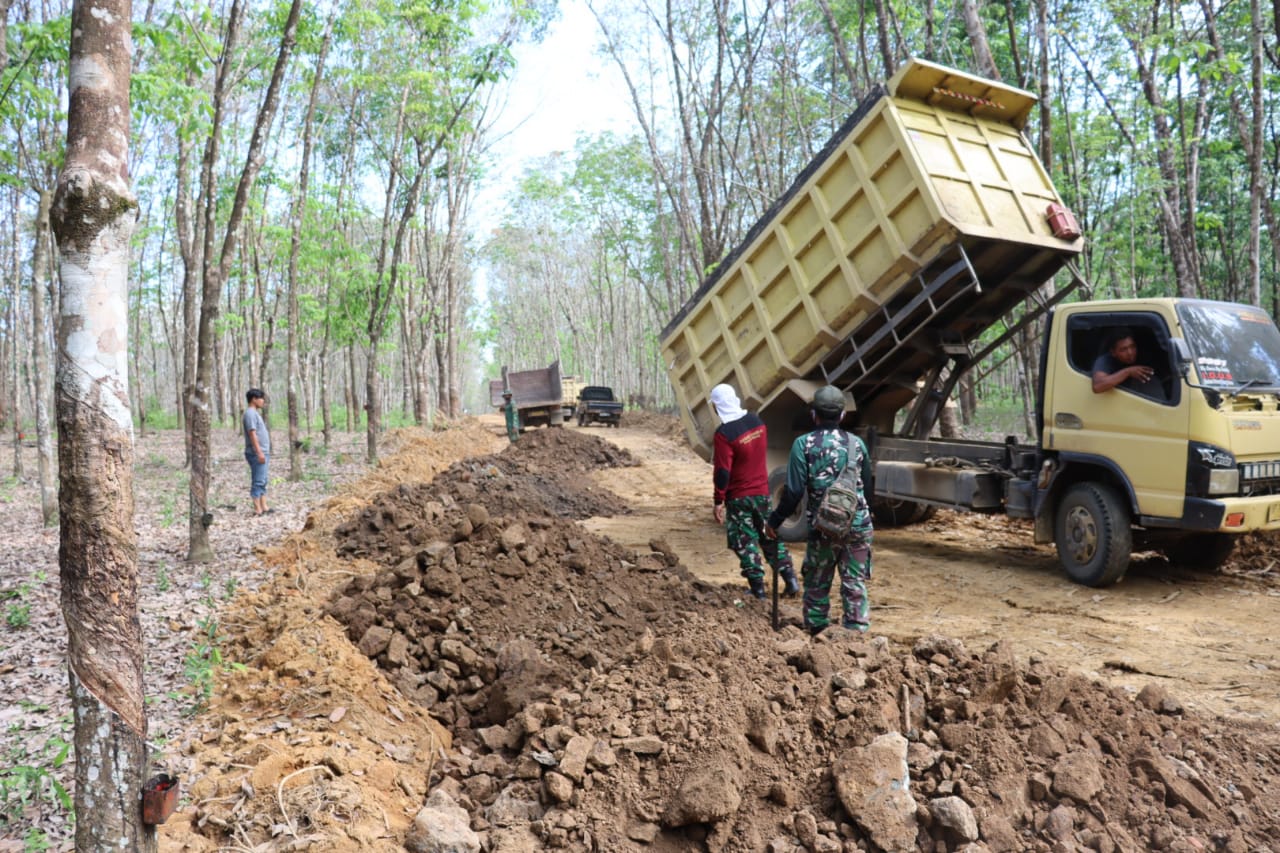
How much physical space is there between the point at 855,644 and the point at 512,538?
3027mm

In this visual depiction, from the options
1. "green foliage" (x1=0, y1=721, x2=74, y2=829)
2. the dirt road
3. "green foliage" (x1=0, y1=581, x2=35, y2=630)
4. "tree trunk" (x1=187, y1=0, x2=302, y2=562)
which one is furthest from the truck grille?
"green foliage" (x1=0, y1=581, x2=35, y2=630)

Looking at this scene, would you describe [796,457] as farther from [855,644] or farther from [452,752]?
[452,752]

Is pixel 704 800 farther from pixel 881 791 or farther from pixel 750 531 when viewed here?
pixel 750 531

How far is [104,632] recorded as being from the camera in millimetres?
Result: 2471

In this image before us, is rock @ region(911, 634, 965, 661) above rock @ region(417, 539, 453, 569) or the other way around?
the other way around

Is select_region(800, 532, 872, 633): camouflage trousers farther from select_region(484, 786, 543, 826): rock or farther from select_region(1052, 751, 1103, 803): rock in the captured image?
select_region(484, 786, 543, 826): rock

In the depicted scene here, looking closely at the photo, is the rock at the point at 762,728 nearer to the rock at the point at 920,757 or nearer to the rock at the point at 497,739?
the rock at the point at 920,757

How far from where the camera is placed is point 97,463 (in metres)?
2.48

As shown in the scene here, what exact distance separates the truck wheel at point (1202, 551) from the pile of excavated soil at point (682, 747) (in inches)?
134

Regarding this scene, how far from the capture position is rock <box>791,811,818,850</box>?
10.3 ft

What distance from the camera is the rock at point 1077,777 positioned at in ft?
10.4

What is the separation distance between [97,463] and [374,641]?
279cm

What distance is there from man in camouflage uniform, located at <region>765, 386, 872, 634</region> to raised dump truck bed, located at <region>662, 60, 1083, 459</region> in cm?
233

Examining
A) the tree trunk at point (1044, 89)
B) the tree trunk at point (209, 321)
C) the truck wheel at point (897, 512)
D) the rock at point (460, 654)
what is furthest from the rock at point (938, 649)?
the tree trunk at point (1044, 89)
